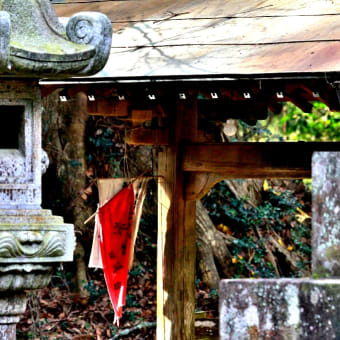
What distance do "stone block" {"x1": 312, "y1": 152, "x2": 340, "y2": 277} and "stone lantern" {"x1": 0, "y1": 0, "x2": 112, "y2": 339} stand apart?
2862 millimetres

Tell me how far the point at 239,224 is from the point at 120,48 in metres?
5.94

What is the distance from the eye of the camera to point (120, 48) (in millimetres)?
9055

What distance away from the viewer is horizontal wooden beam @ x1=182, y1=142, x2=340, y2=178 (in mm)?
9078

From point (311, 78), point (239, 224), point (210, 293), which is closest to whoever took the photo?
point (311, 78)

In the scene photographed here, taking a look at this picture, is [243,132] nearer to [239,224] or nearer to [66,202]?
[239,224]

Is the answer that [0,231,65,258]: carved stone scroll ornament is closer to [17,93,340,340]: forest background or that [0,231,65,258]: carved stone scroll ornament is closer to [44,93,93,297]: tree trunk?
[17,93,340,340]: forest background

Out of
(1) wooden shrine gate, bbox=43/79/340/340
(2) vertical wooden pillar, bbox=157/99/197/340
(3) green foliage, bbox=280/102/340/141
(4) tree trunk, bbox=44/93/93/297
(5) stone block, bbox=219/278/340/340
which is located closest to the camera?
(5) stone block, bbox=219/278/340/340

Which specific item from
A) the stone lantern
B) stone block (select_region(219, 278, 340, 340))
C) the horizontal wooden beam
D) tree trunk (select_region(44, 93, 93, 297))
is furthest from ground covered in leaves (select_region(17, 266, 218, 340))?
stone block (select_region(219, 278, 340, 340))

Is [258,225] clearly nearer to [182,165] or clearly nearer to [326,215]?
Result: [182,165]

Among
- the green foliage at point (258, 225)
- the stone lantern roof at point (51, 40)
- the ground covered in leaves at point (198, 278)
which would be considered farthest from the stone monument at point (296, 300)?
the green foliage at point (258, 225)

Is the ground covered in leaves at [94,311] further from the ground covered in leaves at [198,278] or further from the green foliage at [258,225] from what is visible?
the green foliage at [258,225]

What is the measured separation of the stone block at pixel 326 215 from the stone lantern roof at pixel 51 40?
2.86 m

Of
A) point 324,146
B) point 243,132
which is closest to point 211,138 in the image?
point 324,146

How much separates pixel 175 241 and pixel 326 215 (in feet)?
19.1
